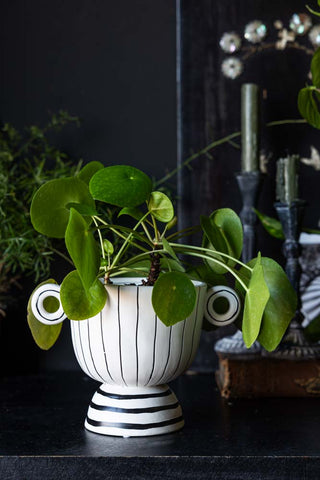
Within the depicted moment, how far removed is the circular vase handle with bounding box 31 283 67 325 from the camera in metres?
0.73

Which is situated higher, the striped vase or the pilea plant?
the pilea plant

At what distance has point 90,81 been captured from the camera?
116 centimetres

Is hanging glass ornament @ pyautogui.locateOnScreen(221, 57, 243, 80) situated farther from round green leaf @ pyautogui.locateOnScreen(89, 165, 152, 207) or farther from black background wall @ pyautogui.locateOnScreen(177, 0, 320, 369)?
round green leaf @ pyautogui.locateOnScreen(89, 165, 152, 207)

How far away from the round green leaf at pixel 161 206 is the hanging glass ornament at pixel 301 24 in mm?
562

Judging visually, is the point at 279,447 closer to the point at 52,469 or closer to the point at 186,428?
the point at 186,428

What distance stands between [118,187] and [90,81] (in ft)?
1.77

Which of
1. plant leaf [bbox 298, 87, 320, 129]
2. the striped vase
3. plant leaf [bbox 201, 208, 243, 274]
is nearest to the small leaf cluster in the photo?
plant leaf [bbox 298, 87, 320, 129]

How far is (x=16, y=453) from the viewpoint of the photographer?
67 centimetres

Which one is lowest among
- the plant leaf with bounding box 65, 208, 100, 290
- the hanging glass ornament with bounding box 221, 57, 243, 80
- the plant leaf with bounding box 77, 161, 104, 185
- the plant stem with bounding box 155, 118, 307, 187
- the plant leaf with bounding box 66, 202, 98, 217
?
the plant leaf with bounding box 65, 208, 100, 290

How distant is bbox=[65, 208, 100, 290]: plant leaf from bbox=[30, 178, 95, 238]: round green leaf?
5cm

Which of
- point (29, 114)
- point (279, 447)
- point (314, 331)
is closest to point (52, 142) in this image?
point (29, 114)

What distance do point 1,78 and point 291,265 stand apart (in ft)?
2.09

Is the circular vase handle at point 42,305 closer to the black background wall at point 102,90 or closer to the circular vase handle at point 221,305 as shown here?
the circular vase handle at point 221,305

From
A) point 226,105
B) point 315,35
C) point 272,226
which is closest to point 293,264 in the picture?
point 272,226
